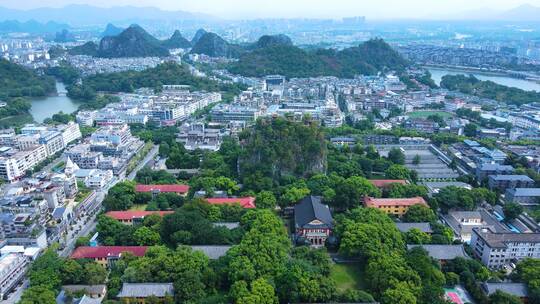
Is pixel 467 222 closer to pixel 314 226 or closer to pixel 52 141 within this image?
pixel 314 226

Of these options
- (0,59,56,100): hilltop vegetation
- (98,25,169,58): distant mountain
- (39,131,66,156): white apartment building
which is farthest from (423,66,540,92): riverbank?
(0,59,56,100): hilltop vegetation

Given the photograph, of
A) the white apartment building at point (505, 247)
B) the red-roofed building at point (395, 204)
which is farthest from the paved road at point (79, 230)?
the white apartment building at point (505, 247)

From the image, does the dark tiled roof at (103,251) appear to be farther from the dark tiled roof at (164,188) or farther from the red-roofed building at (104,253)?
the dark tiled roof at (164,188)

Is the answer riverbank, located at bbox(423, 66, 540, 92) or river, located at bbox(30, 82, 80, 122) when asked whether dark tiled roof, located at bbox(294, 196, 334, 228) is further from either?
Result: riverbank, located at bbox(423, 66, 540, 92)

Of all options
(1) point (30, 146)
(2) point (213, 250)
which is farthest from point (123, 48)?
(2) point (213, 250)

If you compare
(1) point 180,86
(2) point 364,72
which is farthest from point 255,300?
(2) point 364,72

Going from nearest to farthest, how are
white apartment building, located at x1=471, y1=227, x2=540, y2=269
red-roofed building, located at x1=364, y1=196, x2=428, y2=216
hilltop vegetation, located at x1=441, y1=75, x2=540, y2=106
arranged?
1. white apartment building, located at x1=471, y1=227, x2=540, y2=269
2. red-roofed building, located at x1=364, y1=196, x2=428, y2=216
3. hilltop vegetation, located at x1=441, y1=75, x2=540, y2=106
